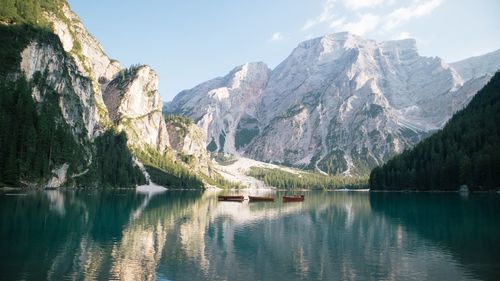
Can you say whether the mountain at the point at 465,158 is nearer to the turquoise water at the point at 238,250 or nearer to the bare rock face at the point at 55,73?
the turquoise water at the point at 238,250

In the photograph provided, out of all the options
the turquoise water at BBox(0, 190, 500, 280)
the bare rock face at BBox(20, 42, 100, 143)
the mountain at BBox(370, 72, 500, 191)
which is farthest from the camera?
the bare rock face at BBox(20, 42, 100, 143)

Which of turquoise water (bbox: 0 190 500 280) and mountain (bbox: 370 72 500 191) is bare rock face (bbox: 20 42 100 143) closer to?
turquoise water (bbox: 0 190 500 280)

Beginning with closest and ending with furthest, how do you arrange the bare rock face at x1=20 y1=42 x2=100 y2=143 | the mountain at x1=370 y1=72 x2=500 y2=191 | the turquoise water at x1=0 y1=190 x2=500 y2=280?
the turquoise water at x1=0 y1=190 x2=500 y2=280 → the mountain at x1=370 y1=72 x2=500 y2=191 → the bare rock face at x1=20 y1=42 x2=100 y2=143

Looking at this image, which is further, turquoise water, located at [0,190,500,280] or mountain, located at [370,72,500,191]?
mountain, located at [370,72,500,191]

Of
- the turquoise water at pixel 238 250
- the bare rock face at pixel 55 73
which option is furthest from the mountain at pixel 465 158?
the bare rock face at pixel 55 73

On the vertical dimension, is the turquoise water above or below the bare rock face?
below

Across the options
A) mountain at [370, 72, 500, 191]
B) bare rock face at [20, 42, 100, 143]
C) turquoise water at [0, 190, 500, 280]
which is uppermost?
bare rock face at [20, 42, 100, 143]

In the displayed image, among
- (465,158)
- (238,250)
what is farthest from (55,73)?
(465,158)

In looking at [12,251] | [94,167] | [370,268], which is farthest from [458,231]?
[94,167]

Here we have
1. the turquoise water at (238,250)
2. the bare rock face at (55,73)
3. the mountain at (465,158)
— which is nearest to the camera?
the turquoise water at (238,250)

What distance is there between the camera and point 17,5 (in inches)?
7303

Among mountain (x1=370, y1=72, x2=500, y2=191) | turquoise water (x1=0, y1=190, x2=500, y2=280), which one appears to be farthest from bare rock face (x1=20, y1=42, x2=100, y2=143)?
mountain (x1=370, y1=72, x2=500, y2=191)

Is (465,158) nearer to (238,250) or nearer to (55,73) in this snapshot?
(238,250)

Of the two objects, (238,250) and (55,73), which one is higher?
(55,73)
